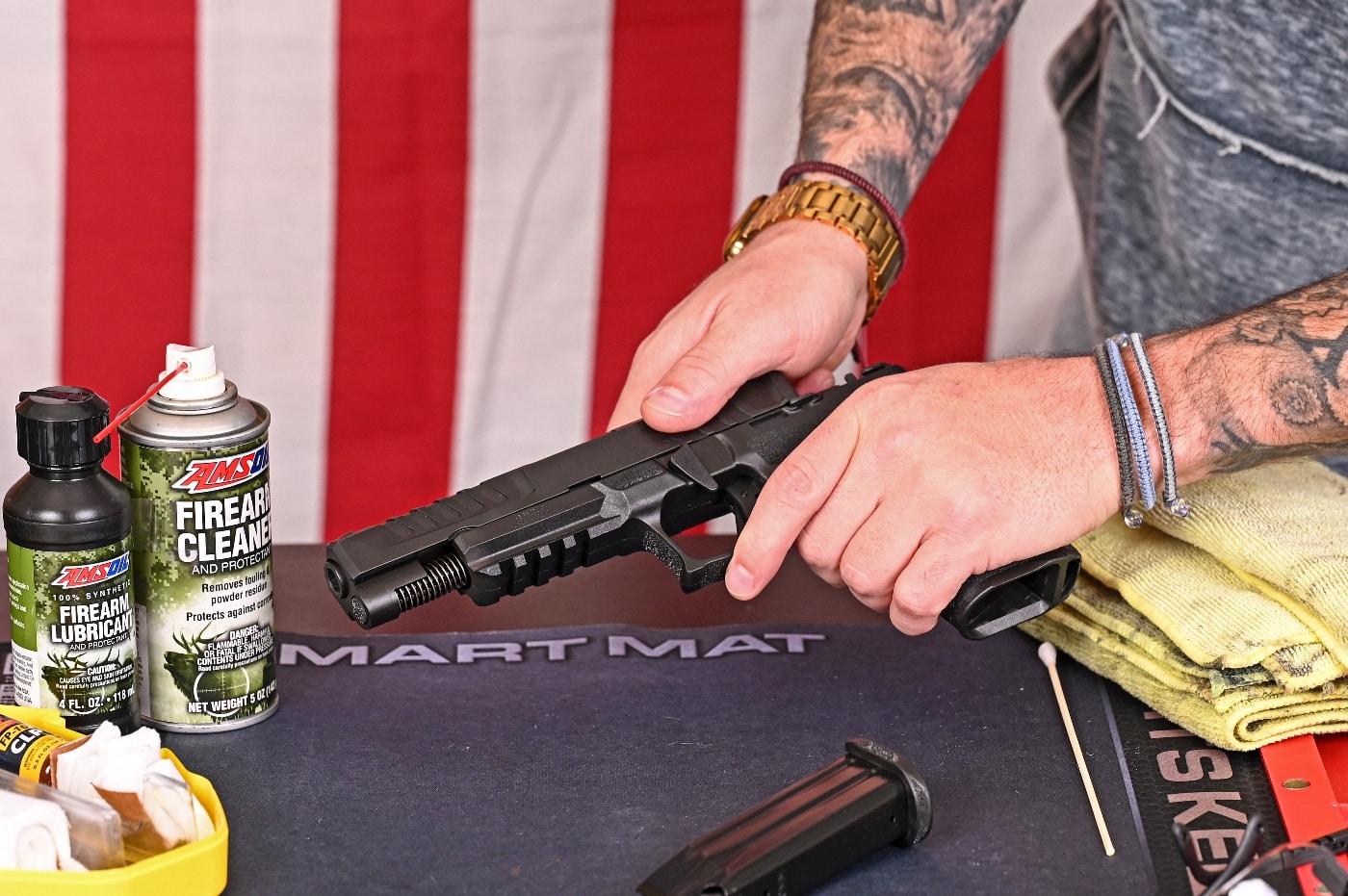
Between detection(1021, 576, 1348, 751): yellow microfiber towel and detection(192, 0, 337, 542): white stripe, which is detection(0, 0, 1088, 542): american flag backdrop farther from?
detection(1021, 576, 1348, 751): yellow microfiber towel

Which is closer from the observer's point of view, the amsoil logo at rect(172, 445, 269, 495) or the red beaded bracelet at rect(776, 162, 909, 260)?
the amsoil logo at rect(172, 445, 269, 495)

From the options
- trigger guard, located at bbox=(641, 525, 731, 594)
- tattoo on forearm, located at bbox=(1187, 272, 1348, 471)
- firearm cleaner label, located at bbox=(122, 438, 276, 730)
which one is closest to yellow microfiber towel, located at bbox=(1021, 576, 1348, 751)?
tattoo on forearm, located at bbox=(1187, 272, 1348, 471)

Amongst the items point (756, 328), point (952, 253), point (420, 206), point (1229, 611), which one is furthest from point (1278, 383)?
point (420, 206)

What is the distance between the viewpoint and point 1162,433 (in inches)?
32.0

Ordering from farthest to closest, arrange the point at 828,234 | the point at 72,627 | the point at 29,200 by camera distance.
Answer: the point at 29,200, the point at 828,234, the point at 72,627

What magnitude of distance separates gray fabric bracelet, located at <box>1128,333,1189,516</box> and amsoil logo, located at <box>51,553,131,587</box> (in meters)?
0.56

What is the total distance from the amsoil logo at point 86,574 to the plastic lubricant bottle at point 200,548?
33mm

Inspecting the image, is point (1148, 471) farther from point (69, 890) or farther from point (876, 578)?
point (69, 890)

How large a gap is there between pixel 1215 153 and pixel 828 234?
31 centimetres

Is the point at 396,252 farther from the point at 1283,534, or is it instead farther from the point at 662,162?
the point at 1283,534

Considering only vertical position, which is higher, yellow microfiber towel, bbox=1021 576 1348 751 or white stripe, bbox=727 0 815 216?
white stripe, bbox=727 0 815 216

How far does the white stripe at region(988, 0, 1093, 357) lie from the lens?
1.68m

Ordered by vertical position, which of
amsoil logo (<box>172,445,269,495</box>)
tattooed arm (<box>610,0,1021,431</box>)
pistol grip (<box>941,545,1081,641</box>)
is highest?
tattooed arm (<box>610,0,1021,431</box>)

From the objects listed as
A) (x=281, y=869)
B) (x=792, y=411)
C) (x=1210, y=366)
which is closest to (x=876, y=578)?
(x=792, y=411)
